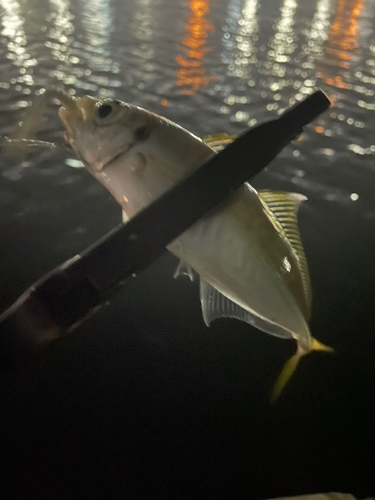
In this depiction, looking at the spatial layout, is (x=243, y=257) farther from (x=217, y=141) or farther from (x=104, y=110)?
(x=104, y=110)

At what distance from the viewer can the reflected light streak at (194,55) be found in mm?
7785

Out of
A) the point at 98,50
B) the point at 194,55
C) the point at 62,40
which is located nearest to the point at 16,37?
the point at 62,40

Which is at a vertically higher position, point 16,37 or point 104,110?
point 104,110

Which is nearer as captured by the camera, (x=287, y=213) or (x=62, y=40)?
(x=287, y=213)

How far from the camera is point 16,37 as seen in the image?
32.5 ft

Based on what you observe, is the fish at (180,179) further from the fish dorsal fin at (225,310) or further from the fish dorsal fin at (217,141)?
the fish dorsal fin at (225,310)

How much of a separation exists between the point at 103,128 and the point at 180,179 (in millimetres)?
403

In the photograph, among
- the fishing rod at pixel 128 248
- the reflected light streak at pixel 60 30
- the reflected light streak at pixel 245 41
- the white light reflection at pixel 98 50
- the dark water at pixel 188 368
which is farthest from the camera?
the reflected light streak at pixel 60 30

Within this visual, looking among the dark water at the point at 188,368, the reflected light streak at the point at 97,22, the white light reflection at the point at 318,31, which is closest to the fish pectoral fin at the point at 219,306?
the dark water at the point at 188,368

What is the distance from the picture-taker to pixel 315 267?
3672mm

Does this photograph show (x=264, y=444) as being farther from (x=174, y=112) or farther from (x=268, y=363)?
(x=174, y=112)

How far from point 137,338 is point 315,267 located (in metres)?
2.08

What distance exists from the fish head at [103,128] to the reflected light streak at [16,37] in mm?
6908

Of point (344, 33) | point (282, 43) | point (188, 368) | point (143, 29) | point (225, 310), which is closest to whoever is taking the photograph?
point (225, 310)
